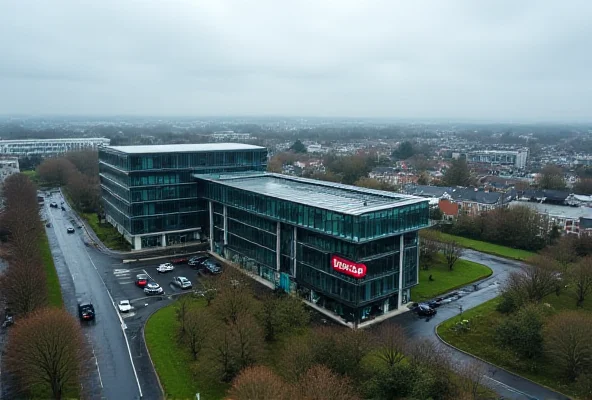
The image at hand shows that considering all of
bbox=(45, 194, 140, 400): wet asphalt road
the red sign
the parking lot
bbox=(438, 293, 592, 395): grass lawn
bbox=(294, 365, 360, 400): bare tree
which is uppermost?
the red sign

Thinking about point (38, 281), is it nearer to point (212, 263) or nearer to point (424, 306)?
point (212, 263)

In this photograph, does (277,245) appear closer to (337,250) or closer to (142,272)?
(337,250)

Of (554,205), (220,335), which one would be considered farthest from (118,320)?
(554,205)

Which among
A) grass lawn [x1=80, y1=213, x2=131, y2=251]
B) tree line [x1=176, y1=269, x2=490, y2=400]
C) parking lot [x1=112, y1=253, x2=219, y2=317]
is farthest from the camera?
grass lawn [x1=80, y1=213, x2=131, y2=251]

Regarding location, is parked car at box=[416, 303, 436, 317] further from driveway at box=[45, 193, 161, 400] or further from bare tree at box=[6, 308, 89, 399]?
bare tree at box=[6, 308, 89, 399]

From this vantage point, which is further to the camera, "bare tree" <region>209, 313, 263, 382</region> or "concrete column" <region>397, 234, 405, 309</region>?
"concrete column" <region>397, 234, 405, 309</region>

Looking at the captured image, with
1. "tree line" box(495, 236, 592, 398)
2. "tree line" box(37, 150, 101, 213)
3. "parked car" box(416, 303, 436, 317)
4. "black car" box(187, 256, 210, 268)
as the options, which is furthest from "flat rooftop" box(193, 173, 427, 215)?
"tree line" box(37, 150, 101, 213)

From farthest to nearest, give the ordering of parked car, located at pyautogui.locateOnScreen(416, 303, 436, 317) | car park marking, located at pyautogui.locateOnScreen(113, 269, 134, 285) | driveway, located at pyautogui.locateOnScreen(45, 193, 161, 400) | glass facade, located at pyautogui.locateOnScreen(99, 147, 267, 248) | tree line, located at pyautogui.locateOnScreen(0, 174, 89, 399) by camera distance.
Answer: glass facade, located at pyautogui.locateOnScreen(99, 147, 267, 248), car park marking, located at pyautogui.locateOnScreen(113, 269, 134, 285), parked car, located at pyautogui.locateOnScreen(416, 303, 436, 317), driveway, located at pyautogui.locateOnScreen(45, 193, 161, 400), tree line, located at pyautogui.locateOnScreen(0, 174, 89, 399)
